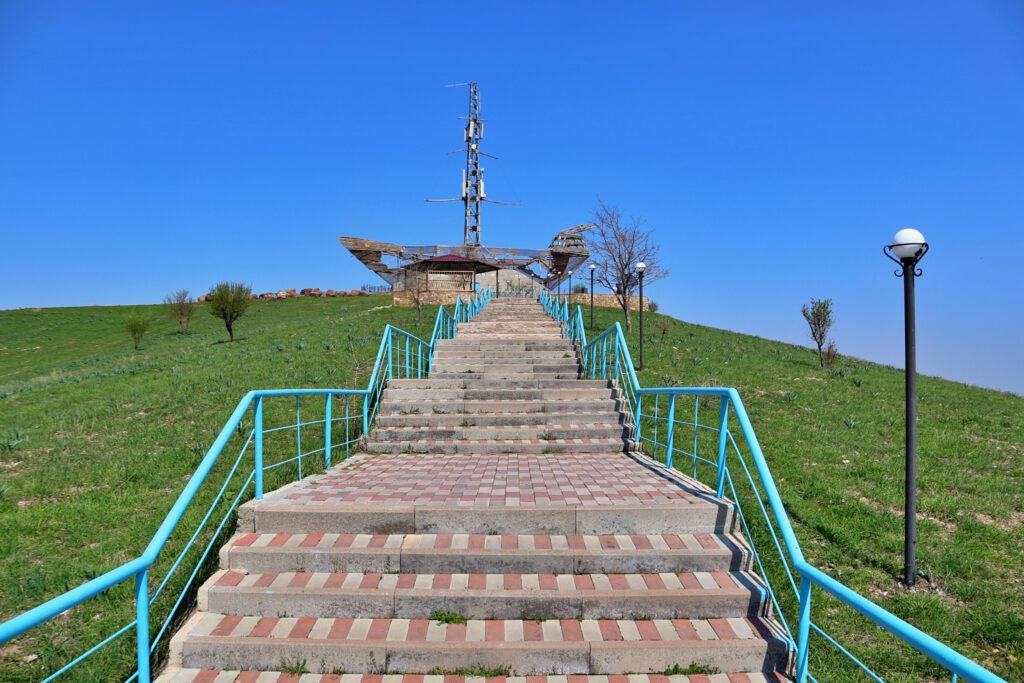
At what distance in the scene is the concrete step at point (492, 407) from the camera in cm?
805

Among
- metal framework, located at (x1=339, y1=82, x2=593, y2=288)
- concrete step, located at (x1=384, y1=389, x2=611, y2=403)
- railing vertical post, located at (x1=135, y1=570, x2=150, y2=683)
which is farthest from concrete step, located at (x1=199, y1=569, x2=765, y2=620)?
metal framework, located at (x1=339, y1=82, x2=593, y2=288)

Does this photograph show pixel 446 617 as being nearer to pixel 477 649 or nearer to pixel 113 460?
pixel 477 649

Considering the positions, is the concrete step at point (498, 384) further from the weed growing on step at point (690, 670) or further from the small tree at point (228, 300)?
the small tree at point (228, 300)

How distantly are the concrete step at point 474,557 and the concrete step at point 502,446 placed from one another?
10.2 feet

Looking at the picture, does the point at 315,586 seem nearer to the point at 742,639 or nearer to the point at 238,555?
the point at 238,555

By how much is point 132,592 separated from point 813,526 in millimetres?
6579

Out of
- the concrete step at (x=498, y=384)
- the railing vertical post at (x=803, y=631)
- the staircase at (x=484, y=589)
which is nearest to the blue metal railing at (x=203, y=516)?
the staircase at (x=484, y=589)

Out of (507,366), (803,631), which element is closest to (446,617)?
Result: (803,631)

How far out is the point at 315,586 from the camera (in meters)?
3.45

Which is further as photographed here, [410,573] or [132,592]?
[132,592]

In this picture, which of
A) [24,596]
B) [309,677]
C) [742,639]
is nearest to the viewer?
[309,677]

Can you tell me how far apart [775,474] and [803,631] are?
464cm

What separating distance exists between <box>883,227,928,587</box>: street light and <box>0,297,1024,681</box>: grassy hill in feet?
0.67

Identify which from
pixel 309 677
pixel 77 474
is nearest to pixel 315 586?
pixel 309 677
